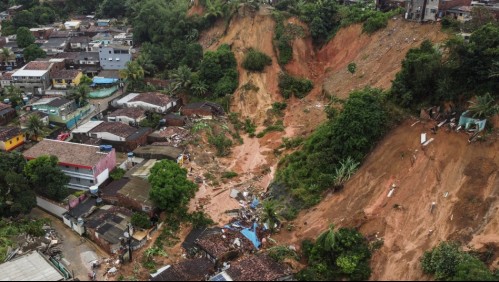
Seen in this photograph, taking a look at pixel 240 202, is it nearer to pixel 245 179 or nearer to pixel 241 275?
pixel 245 179

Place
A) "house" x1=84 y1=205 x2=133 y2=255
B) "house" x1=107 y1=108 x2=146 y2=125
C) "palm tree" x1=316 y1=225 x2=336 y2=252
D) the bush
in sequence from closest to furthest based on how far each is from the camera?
"palm tree" x1=316 y1=225 x2=336 y2=252 < "house" x1=84 y1=205 x2=133 y2=255 < "house" x1=107 y1=108 x2=146 y2=125 < the bush

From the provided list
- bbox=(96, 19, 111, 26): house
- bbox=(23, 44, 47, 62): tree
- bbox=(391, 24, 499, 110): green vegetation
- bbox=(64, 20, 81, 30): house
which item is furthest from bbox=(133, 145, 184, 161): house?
bbox=(96, 19, 111, 26): house

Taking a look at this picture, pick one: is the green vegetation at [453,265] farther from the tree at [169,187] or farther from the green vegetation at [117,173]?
the green vegetation at [117,173]

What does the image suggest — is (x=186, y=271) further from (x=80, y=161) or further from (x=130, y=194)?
(x=80, y=161)

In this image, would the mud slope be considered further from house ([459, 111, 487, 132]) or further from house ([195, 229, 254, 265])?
house ([195, 229, 254, 265])

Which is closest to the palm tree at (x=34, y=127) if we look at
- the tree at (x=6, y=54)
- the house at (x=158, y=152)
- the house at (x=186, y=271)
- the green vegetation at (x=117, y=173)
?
the house at (x=158, y=152)

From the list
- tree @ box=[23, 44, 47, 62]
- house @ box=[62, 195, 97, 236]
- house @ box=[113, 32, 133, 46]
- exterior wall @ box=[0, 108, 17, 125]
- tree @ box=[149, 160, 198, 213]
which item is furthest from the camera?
house @ box=[113, 32, 133, 46]

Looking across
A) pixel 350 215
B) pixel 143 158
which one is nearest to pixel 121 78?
pixel 143 158
